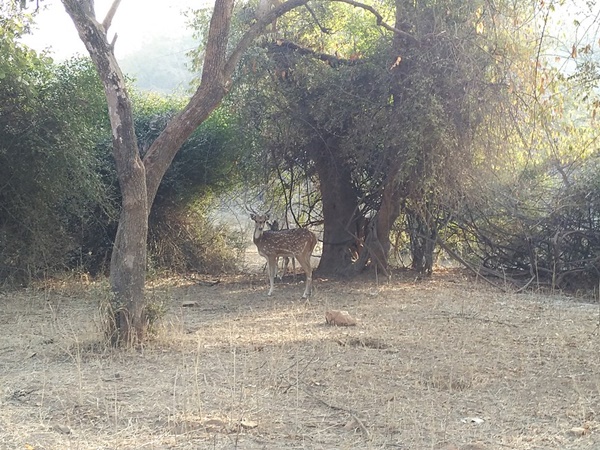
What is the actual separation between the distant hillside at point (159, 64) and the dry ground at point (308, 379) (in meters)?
33.3

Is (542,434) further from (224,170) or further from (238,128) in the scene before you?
(224,170)

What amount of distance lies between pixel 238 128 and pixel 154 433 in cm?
814

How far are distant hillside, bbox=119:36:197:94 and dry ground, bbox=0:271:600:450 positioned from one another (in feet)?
109

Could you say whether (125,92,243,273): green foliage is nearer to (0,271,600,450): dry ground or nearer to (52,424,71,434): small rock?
(0,271,600,450): dry ground

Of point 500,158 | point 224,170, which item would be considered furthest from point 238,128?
point 500,158

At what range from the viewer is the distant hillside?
153 ft

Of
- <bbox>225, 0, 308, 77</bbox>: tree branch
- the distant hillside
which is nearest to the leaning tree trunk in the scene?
<bbox>225, 0, 308, 77</bbox>: tree branch

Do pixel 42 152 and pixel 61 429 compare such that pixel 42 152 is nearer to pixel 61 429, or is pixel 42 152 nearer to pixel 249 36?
pixel 249 36

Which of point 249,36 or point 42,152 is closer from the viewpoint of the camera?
point 249,36

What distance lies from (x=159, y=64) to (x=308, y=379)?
4779 centimetres

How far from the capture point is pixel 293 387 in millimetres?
6316

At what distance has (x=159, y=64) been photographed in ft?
170

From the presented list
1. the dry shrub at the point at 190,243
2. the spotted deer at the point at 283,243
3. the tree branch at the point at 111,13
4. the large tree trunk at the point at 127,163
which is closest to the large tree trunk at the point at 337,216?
the spotted deer at the point at 283,243


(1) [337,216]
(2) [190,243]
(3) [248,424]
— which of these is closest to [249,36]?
(3) [248,424]
